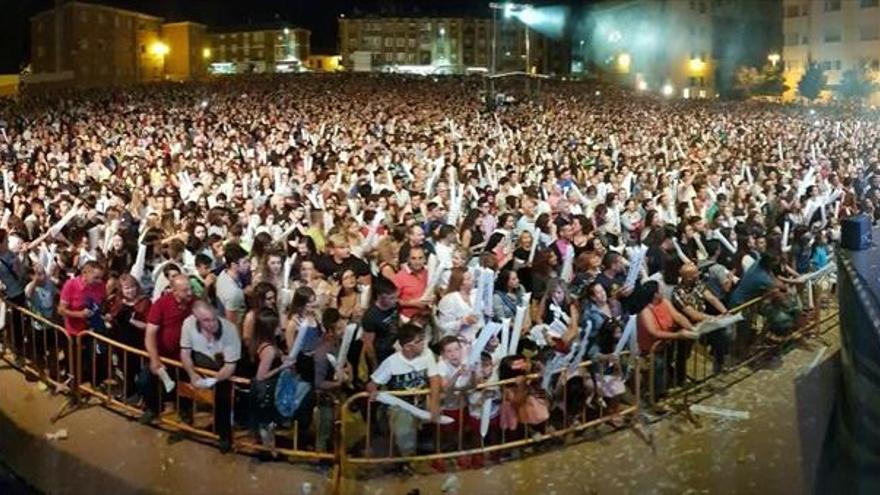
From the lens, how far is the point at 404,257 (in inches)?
332

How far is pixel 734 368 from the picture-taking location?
8531 mm

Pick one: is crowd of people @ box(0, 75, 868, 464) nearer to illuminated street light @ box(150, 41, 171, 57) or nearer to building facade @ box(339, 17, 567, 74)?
illuminated street light @ box(150, 41, 171, 57)

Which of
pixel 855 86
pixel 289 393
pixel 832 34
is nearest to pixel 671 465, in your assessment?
pixel 289 393

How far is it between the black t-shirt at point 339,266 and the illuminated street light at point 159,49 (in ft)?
238

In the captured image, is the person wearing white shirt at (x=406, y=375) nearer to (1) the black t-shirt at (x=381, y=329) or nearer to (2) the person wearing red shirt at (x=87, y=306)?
(1) the black t-shirt at (x=381, y=329)

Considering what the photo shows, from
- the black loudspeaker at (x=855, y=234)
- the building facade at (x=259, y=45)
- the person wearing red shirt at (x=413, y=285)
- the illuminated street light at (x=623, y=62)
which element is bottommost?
the person wearing red shirt at (x=413, y=285)

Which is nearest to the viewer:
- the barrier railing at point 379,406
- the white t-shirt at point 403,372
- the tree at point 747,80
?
the white t-shirt at point 403,372

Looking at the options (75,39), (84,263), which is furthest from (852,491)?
(75,39)

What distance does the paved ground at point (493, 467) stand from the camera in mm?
6270

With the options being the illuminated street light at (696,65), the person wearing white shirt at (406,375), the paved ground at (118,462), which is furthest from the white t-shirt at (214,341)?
the illuminated street light at (696,65)

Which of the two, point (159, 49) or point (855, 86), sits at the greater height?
point (159, 49)

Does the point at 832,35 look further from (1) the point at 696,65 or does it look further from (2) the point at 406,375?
(2) the point at 406,375

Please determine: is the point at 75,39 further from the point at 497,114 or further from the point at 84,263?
the point at 84,263

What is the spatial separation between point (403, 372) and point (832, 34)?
20213mm
